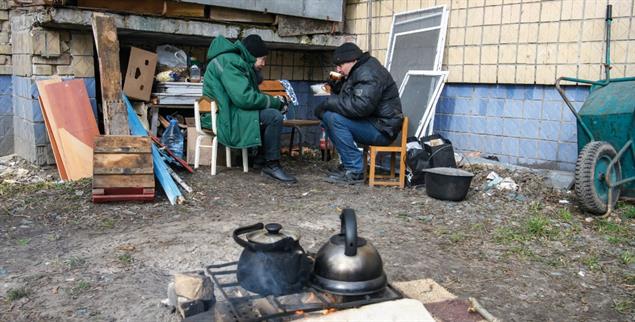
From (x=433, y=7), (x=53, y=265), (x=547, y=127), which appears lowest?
(x=53, y=265)

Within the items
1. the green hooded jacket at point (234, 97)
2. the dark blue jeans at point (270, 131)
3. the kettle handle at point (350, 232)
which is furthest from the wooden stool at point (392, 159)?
the kettle handle at point (350, 232)

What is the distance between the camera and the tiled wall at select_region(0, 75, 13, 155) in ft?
21.8

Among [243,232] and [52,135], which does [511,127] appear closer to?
[243,232]

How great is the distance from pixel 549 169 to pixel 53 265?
481cm

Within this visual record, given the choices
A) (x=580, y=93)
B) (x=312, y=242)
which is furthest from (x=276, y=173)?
(x=580, y=93)

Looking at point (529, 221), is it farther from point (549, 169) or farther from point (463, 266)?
point (549, 169)

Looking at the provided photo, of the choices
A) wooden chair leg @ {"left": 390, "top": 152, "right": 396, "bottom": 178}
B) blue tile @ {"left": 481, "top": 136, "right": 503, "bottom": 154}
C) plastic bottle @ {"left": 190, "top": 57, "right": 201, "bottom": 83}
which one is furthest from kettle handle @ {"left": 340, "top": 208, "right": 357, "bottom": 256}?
plastic bottle @ {"left": 190, "top": 57, "right": 201, "bottom": 83}

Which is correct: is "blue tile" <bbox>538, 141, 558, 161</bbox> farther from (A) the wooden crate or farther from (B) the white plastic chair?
(A) the wooden crate

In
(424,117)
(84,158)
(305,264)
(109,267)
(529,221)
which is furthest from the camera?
(424,117)

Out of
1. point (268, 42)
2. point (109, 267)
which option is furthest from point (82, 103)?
point (109, 267)

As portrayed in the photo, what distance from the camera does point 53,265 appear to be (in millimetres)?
3553

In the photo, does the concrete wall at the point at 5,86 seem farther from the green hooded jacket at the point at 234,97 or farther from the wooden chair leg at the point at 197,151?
the green hooded jacket at the point at 234,97

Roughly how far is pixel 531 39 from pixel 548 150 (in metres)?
1.21

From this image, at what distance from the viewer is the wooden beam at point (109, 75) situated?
222 inches
